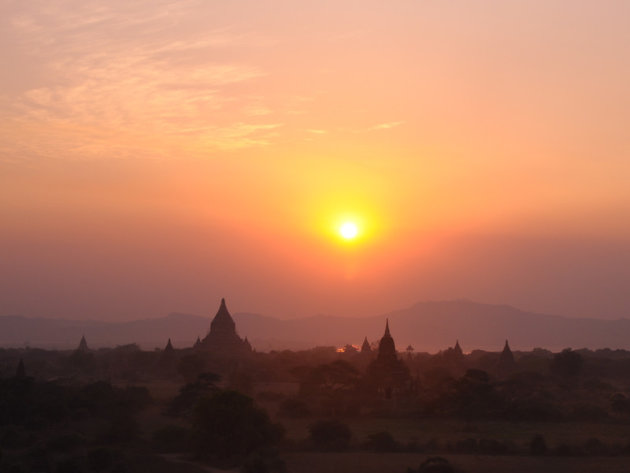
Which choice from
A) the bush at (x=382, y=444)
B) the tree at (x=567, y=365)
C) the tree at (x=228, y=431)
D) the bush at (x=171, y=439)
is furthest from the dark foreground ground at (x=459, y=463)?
the tree at (x=567, y=365)

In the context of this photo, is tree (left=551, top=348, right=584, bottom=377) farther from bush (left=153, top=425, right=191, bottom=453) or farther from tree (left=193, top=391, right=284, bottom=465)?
tree (left=193, top=391, right=284, bottom=465)

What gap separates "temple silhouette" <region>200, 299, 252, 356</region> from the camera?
320 feet

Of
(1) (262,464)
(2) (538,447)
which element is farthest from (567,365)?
(1) (262,464)

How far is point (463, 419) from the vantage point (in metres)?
53.0

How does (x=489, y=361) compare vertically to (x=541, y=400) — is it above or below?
above

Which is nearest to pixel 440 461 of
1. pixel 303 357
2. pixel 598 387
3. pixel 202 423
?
pixel 202 423

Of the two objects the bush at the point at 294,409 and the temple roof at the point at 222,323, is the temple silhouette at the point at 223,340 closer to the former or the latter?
the temple roof at the point at 222,323

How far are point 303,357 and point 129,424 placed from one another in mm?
58477

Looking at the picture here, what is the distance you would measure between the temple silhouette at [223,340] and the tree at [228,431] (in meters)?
54.4

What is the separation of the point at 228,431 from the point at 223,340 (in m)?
57.5

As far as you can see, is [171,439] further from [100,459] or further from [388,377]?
[388,377]

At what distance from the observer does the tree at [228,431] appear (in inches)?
1615

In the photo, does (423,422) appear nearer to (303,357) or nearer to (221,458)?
(221,458)

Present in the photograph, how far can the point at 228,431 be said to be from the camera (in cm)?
4153
